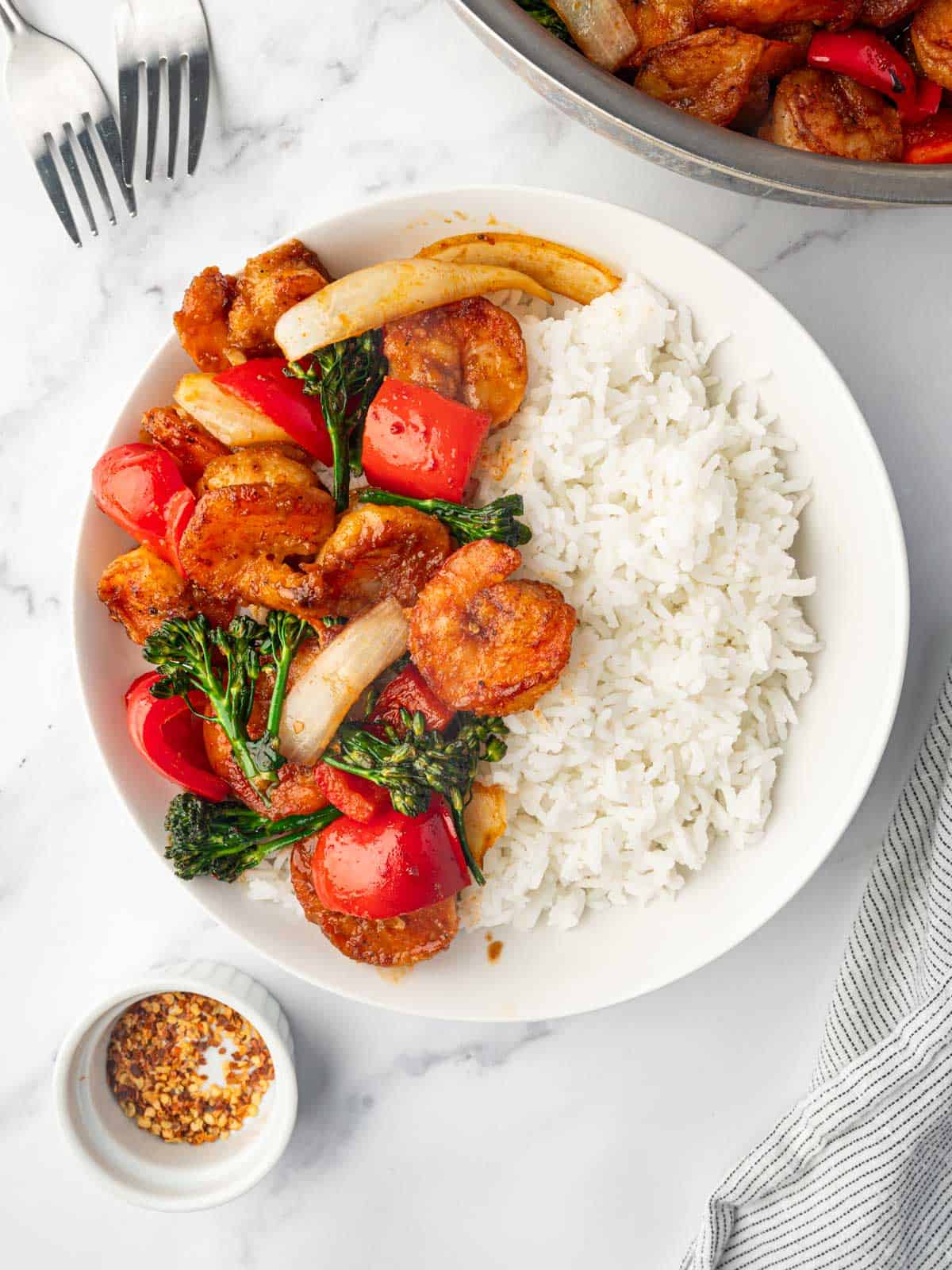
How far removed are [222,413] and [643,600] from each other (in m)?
1.08

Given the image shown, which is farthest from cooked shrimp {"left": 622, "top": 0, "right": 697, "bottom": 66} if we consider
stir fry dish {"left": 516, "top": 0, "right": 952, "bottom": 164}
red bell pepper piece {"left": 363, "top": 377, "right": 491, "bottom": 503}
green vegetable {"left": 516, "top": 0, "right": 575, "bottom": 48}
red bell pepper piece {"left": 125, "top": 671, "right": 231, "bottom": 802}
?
red bell pepper piece {"left": 125, "top": 671, "right": 231, "bottom": 802}

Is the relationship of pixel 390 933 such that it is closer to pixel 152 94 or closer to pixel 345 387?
pixel 345 387

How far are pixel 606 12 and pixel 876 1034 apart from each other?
2499 mm

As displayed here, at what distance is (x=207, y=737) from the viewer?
2.64 metres

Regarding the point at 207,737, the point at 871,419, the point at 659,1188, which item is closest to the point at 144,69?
the point at 207,737

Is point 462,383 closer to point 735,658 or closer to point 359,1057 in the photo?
point 735,658

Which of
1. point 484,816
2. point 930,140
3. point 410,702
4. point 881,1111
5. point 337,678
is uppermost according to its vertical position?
point 930,140

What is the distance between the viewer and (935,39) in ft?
6.89

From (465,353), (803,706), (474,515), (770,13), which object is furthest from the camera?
(803,706)

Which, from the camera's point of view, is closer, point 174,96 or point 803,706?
point 803,706

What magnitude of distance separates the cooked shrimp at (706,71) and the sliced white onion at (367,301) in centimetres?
61

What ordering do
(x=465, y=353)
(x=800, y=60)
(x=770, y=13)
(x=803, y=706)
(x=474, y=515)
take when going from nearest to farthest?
(x=770, y=13)
(x=800, y=60)
(x=474, y=515)
(x=465, y=353)
(x=803, y=706)

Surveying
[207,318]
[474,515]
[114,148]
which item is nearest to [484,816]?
[474,515]

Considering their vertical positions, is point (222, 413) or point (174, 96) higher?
point (174, 96)
